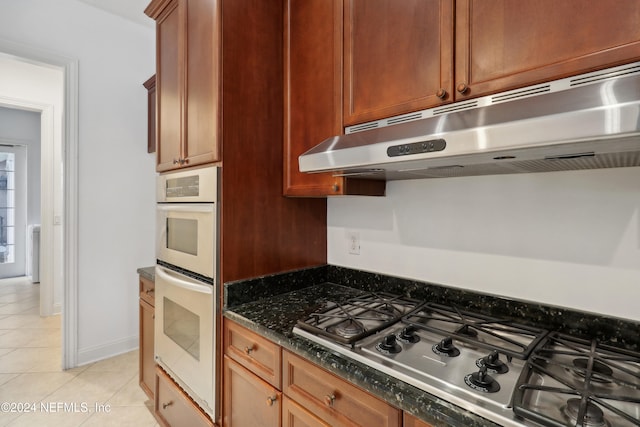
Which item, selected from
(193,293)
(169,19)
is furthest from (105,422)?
(169,19)

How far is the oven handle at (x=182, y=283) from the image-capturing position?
4.77ft

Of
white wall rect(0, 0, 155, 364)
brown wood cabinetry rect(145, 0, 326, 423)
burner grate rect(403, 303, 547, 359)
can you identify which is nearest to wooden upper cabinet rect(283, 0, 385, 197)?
brown wood cabinetry rect(145, 0, 326, 423)

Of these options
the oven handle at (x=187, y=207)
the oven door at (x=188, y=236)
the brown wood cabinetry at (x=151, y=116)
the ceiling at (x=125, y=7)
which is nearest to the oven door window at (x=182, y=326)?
the oven door at (x=188, y=236)

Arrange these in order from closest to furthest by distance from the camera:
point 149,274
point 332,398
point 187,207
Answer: point 332,398 → point 187,207 → point 149,274

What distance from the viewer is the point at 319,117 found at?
1.43 m

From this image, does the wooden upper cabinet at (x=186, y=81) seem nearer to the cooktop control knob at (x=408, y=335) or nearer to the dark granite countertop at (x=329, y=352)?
the dark granite countertop at (x=329, y=352)

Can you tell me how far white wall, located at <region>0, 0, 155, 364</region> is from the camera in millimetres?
2564

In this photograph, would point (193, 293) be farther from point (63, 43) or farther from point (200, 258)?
point (63, 43)

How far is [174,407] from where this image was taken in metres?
1.75

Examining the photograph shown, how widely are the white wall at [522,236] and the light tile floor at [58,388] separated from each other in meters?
1.90

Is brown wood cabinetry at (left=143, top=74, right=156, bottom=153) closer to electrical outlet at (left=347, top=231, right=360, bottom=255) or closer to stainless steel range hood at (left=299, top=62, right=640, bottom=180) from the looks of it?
electrical outlet at (left=347, top=231, right=360, bottom=255)

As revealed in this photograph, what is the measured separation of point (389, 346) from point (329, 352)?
0.60ft

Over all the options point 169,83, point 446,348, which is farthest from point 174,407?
point 169,83

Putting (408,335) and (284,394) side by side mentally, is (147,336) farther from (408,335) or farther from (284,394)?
(408,335)
